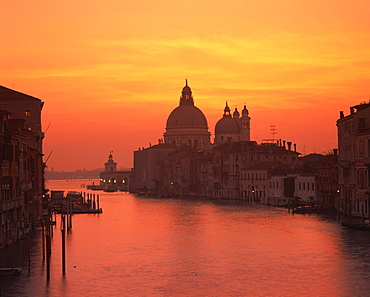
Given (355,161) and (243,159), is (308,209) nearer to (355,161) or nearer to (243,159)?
(355,161)

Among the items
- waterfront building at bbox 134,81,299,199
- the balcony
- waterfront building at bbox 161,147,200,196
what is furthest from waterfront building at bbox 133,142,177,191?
the balcony

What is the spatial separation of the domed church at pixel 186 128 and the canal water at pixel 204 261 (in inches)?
5224

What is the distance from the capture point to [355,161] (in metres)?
58.3

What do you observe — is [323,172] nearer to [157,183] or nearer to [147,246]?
[147,246]

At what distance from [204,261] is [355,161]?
22016 millimetres

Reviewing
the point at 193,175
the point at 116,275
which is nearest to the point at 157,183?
the point at 193,175

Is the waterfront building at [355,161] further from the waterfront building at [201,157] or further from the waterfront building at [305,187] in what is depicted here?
the waterfront building at [201,157]

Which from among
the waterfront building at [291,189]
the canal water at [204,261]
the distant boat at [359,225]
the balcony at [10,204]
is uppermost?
the waterfront building at [291,189]

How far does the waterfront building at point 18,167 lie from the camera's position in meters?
40.2

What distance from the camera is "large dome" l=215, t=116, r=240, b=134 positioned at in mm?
183250

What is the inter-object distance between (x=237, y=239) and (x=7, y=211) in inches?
593

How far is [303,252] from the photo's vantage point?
42.9 metres

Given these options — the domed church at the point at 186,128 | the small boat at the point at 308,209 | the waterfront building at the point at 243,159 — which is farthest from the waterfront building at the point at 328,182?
the domed church at the point at 186,128

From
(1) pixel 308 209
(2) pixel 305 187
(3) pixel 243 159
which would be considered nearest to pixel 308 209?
(1) pixel 308 209
